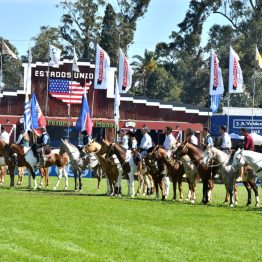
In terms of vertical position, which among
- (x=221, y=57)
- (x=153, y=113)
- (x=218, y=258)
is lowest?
(x=218, y=258)

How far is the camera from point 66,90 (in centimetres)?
6062

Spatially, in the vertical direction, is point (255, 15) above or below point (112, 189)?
above

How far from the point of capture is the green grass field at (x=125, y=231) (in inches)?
558

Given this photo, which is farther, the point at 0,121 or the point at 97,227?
the point at 0,121

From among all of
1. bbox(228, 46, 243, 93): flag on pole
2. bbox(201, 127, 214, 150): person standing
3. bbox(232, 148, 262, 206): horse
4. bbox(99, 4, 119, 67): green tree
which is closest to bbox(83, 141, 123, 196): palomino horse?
bbox(201, 127, 214, 150): person standing

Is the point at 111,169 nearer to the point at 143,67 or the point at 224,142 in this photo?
the point at 224,142

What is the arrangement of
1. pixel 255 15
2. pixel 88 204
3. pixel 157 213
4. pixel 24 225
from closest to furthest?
pixel 24 225 → pixel 157 213 → pixel 88 204 → pixel 255 15

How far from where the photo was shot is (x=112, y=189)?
98.4 feet

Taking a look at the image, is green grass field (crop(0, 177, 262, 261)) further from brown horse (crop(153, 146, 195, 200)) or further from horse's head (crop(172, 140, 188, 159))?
brown horse (crop(153, 146, 195, 200))

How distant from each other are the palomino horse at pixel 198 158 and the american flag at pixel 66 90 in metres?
34.5

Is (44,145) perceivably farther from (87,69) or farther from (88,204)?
(87,69)

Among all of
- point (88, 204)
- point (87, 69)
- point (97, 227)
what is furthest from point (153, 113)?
point (97, 227)

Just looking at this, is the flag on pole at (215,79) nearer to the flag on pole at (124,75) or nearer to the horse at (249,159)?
the flag on pole at (124,75)

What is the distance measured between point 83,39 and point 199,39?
42.2ft
